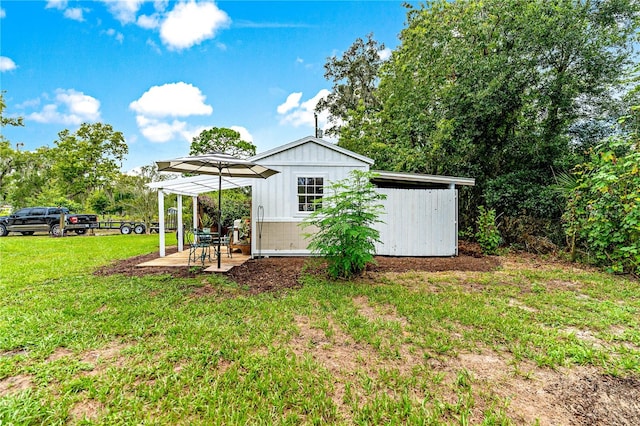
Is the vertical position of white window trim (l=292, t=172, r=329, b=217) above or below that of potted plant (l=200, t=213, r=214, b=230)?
above

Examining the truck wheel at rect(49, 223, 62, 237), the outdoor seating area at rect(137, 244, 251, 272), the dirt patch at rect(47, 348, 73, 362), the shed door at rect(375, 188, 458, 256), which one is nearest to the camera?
the dirt patch at rect(47, 348, 73, 362)

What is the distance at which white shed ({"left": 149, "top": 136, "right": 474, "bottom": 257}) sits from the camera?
26.3 ft

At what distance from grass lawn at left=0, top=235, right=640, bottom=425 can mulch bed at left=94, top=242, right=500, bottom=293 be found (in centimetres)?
66

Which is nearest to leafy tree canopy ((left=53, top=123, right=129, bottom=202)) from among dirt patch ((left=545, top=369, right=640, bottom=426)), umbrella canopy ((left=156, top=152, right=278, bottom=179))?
umbrella canopy ((left=156, top=152, right=278, bottom=179))

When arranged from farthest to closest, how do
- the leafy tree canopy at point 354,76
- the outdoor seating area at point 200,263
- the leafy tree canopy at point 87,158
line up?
1. the leafy tree canopy at point 87,158
2. the leafy tree canopy at point 354,76
3. the outdoor seating area at point 200,263

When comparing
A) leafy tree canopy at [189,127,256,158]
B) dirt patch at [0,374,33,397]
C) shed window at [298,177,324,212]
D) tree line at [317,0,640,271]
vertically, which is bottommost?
dirt patch at [0,374,33,397]

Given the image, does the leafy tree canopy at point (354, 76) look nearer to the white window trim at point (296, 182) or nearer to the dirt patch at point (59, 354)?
the white window trim at point (296, 182)

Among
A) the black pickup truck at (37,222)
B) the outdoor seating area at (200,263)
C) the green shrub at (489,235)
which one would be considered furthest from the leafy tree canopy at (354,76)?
the black pickup truck at (37,222)

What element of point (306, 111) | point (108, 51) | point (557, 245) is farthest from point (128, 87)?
point (557, 245)

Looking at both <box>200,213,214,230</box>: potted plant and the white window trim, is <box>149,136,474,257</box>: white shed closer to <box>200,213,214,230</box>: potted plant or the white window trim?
the white window trim

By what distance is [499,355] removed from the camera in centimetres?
276

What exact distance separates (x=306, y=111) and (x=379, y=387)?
22.4 metres

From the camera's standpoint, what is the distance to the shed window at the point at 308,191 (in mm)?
8102

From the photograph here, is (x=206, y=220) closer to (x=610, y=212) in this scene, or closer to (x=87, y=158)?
(x=610, y=212)
